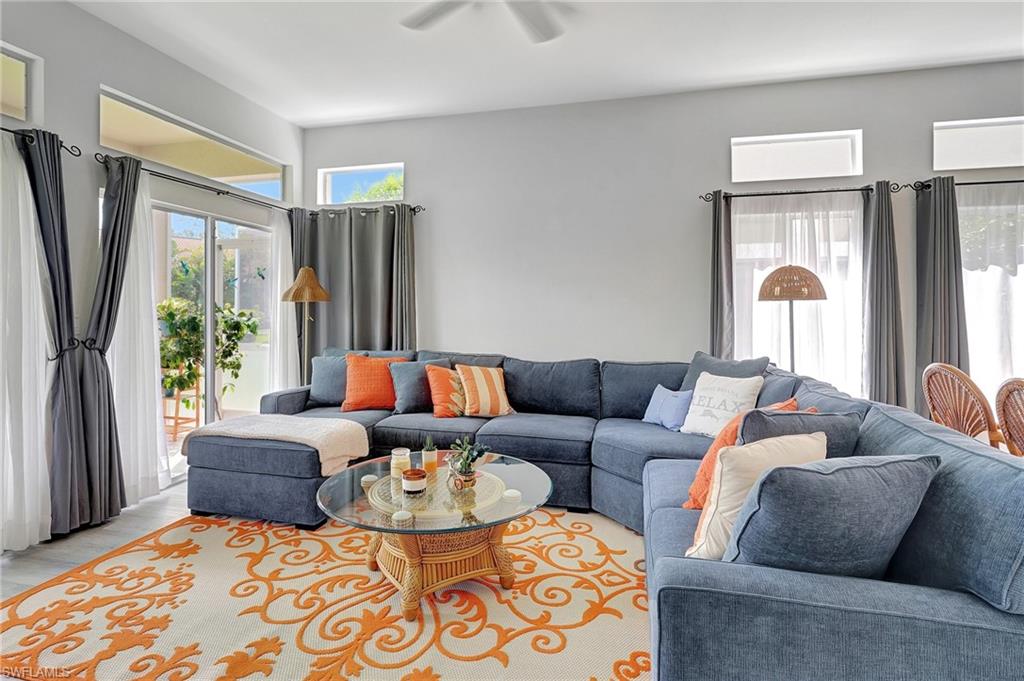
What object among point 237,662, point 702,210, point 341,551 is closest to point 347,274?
point 341,551

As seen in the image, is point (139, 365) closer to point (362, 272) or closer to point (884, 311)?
point (362, 272)

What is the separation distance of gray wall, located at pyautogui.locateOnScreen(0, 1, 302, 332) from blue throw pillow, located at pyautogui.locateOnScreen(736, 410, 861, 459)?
11.4 feet

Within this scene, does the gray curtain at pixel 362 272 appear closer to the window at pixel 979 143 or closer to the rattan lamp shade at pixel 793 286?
the rattan lamp shade at pixel 793 286

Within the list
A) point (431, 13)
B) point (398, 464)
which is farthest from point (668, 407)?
point (431, 13)

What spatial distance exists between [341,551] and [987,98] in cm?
515

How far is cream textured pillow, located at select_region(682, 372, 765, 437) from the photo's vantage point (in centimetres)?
289

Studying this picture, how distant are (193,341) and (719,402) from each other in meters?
3.69

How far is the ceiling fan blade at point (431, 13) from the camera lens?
2637mm

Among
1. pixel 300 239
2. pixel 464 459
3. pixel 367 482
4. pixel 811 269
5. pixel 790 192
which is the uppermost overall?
pixel 790 192

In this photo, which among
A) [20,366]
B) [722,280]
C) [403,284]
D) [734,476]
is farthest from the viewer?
[403,284]

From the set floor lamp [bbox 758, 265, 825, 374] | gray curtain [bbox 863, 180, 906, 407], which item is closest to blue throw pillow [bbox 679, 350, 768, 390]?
floor lamp [bbox 758, 265, 825, 374]

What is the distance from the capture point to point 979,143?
381 cm

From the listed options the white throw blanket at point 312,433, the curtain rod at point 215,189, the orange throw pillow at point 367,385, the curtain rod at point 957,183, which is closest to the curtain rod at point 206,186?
the curtain rod at point 215,189

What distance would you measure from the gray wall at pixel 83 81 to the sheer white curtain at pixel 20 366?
27 centimetres
